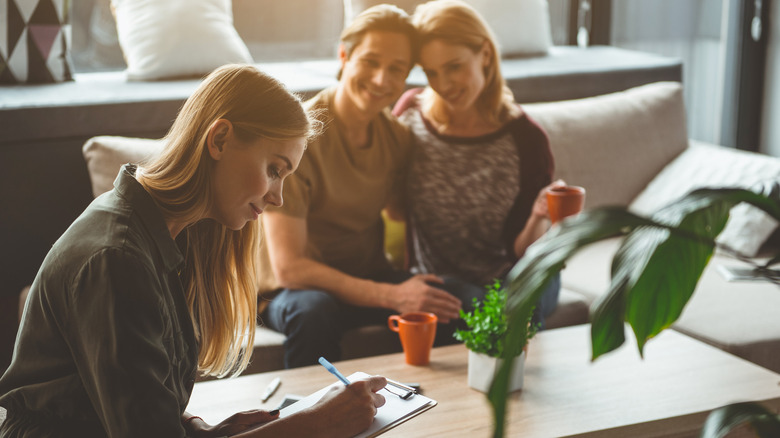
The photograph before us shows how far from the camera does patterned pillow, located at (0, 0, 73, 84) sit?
2.56m

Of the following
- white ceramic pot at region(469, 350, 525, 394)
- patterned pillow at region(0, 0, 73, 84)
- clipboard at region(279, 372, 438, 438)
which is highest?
patterned pillow at region(0, 0, 73, 84)

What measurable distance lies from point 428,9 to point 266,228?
28.2 inches

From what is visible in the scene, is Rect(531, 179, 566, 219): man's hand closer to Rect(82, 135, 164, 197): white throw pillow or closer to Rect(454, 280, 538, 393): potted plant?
Rect(454, 280, 538, 393): potted plant

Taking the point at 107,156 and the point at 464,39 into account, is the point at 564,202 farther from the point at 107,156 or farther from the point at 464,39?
the point at 107,156

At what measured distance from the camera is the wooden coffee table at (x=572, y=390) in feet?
4.92

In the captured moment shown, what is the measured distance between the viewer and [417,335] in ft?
5.65

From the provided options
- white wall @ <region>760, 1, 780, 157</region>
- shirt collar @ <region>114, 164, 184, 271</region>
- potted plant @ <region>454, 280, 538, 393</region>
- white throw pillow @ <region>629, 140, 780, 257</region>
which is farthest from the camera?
white wall @ <region>760, 1, 780, 157</region>

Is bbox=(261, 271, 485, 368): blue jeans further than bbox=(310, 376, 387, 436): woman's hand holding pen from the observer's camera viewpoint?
Yes

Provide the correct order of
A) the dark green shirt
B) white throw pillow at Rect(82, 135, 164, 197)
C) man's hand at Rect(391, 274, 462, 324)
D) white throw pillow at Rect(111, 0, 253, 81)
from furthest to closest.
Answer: white throw pillow at Rect(111, 0, 253, 81) < white throw pillow at Rect(82, 135, 164, 197) < man's hand at Rect(391, 274, 462, 324) < the dark green shirt

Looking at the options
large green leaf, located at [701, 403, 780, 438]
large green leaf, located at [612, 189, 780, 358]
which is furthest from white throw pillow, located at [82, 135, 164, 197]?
large green leaf, located at [701, 403, 780, 438]

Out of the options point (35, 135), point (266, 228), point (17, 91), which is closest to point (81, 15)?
point (17, 91)

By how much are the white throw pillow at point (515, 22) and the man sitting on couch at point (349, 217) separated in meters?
1.21

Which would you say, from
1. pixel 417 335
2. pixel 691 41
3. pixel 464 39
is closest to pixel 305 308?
pixel 417 335

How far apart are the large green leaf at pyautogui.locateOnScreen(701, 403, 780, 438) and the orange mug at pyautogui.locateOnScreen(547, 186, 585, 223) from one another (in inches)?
43.1
